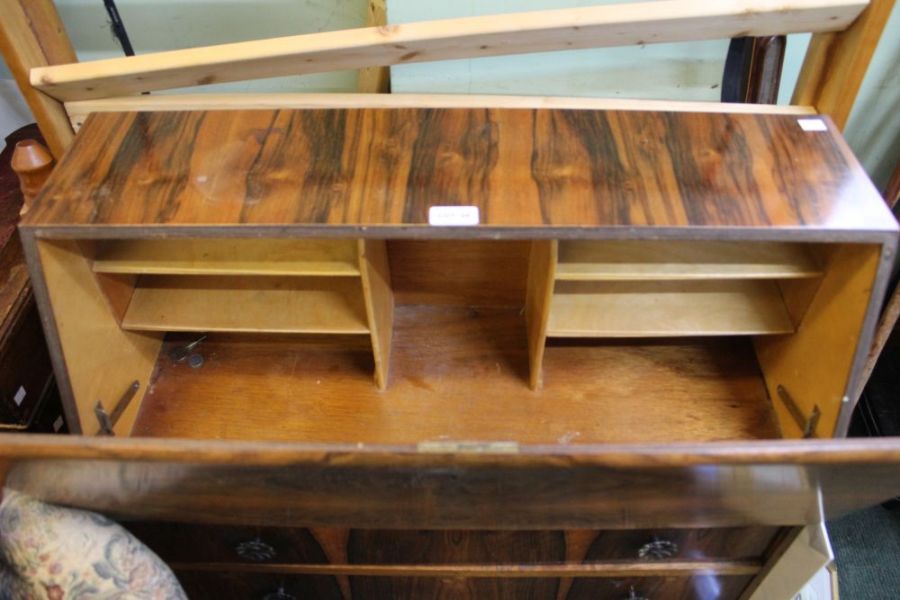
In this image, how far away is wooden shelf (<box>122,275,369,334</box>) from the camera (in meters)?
1.12

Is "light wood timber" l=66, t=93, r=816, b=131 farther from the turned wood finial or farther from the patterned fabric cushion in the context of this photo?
the patterned fabric cushion

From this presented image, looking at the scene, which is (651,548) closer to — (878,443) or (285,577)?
(878,443)

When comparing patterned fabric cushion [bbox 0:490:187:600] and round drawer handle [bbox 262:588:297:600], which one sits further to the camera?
round drawer handle [bbox 262:588:297:600]

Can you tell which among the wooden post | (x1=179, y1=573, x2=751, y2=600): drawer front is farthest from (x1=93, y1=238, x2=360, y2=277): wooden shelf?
(x1=179, y1=573, x2=751, y2=600): drawer front

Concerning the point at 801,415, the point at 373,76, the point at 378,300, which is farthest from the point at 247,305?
the point at 801,415

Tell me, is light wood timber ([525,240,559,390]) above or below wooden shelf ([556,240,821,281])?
below

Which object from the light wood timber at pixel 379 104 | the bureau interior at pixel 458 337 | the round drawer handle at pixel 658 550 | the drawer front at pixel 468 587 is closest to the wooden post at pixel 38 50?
the light wood timber at pixel 379 104

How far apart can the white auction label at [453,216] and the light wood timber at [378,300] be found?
0.13 m

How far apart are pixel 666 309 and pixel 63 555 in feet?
3.12

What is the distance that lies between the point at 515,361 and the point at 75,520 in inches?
28.2

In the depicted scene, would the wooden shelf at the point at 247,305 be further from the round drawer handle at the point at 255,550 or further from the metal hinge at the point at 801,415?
the metal hinge at the point at 801,415

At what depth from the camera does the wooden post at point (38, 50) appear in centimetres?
103

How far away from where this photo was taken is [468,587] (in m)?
1.15

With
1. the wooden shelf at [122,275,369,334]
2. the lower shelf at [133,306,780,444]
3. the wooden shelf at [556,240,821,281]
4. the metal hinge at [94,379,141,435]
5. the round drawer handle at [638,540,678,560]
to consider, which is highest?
the wooden shelf at [556,240,821,281]
